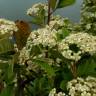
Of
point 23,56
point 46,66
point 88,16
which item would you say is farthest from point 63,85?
point 88,16

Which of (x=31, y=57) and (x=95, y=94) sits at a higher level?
(x=31, y=57)

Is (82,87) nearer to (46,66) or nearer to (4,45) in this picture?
(46,66)

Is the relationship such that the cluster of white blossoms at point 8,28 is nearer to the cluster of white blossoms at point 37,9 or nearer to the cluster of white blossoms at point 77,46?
the cluster of white blossoms at point 77,46

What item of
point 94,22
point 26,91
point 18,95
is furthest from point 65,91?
point 94,22

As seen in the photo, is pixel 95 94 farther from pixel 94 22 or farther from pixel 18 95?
pixel 94 22

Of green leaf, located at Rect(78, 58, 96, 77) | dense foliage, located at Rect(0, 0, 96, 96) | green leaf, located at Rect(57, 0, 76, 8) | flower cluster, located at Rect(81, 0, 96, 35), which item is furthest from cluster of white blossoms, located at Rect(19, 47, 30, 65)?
flower cluster, located at Rect(81, 0, 96, 35)

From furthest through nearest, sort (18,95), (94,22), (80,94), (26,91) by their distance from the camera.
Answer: (94,22) < (26,91) < (18,95) < (80,94)

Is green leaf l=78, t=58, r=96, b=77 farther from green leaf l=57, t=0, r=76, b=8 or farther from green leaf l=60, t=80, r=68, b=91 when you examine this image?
green leaf l=57, t=0, r=76, b=8

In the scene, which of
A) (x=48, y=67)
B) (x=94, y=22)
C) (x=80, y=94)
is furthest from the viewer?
(x=94, y=22)
